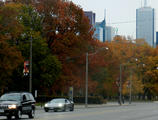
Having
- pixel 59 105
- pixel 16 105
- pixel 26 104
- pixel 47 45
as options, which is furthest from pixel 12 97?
pixel 47 45

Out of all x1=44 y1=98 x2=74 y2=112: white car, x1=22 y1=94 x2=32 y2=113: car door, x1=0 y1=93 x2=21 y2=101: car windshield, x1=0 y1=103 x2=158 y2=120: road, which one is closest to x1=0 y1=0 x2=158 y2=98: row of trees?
x1=44 y1=98 x2=74 y2=112: white car

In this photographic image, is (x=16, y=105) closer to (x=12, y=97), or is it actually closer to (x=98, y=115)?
(x=12, y=97)

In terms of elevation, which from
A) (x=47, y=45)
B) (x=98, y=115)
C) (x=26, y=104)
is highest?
(x=47, y=45)

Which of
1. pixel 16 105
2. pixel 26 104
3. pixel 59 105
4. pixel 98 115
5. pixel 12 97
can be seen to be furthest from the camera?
pixel 59 105

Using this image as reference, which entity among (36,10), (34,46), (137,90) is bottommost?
(137,90)

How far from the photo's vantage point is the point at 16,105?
27.0 meters

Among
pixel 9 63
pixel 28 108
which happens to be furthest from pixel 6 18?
pixel 28 108

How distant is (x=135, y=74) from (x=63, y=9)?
35.9 m

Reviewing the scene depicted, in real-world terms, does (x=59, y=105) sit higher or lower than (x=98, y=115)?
lower

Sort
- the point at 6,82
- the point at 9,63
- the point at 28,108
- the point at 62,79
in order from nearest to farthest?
the point at 28,108, the point at 9,63, the point at 6,82, the point at 62,79

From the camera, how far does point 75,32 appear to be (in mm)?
71938

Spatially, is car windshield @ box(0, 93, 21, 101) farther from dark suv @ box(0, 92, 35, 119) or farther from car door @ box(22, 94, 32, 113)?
car door @ box(22, 94, 32, 113)

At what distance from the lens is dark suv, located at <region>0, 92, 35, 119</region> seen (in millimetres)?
26578

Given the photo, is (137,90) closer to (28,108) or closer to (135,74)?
(135,74)
